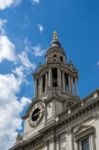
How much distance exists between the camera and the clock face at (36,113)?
44.6 meters

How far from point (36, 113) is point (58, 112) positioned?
366 centimetres

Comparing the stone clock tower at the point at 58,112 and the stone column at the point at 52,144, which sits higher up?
the stone clock tower at the point at 58,112

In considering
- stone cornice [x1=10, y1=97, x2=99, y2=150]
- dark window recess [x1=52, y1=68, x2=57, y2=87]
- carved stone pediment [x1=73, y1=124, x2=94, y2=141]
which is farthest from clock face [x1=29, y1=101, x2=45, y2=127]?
carved stone pediment [x1=73, y1=124, x2=94, y2=141]

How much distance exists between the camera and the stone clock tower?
36344mm

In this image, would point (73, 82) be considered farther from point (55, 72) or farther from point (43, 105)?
point (43, 105)

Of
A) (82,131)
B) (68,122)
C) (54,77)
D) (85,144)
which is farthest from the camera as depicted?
(54,77)

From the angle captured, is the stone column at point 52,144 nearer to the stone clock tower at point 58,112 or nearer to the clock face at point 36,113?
the stone clock tower at point 58,112

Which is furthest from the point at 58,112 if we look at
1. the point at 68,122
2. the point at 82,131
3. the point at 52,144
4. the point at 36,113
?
the point at 82,131

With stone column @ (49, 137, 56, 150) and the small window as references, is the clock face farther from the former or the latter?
the small window

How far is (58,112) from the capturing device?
43.0m

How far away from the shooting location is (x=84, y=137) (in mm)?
36000

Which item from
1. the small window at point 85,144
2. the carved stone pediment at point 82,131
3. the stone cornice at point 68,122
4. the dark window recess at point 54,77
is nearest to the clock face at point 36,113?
the stone cornice at point 68,122

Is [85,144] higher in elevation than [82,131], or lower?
lower

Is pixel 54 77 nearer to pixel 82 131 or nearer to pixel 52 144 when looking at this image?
pixel 52 144
